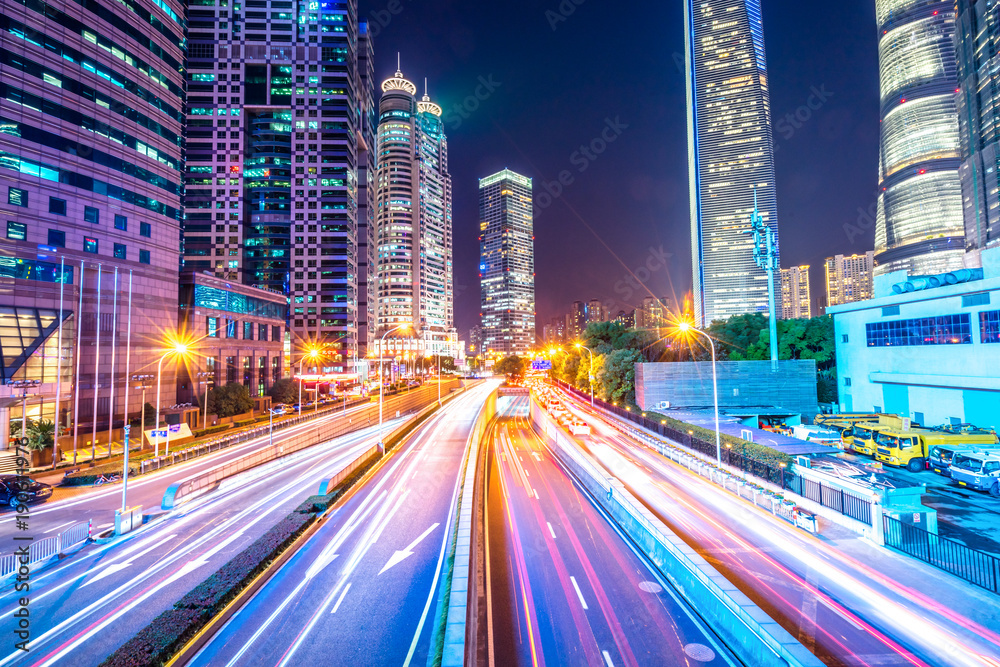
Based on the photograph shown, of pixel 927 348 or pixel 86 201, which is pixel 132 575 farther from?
pixel 927 348

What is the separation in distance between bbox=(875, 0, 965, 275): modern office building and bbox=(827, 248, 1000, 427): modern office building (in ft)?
540

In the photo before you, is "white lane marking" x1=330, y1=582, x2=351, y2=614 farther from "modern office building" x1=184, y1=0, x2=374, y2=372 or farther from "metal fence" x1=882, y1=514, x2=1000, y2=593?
"modern office building" x1=184, y1=0, x2=374, y2=372

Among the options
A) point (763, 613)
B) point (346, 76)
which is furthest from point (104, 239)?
point (346, 76)

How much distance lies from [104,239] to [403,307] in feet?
495

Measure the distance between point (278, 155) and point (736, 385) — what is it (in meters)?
110

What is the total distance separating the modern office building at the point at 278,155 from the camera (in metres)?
97.5

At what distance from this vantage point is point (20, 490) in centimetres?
2222

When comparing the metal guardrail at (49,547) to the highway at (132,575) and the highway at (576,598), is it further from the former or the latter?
the highway at (576,598)

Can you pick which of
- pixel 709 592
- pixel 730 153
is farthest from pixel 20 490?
pixel 730 153

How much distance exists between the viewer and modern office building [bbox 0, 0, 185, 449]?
36.4 m

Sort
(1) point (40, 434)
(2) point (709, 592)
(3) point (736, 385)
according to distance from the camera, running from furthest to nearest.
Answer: (3) point (736, 385), (1) point (40, 434), (2) point (709, 592)

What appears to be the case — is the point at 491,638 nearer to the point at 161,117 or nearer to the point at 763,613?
the point at 763,613

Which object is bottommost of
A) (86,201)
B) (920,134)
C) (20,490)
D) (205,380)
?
(20,490)

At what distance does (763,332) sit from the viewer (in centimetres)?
5459
